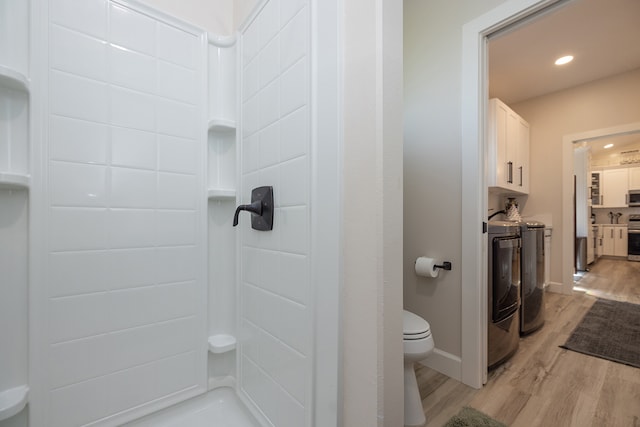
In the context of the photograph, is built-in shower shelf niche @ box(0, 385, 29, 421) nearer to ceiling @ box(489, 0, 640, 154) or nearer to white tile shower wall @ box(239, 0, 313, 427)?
white tile shower wall @ box(239, 0, 313, 427)

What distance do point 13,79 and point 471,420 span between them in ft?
7.72

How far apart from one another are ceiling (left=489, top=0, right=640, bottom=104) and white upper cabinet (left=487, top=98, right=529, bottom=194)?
47cm

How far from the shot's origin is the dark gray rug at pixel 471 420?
1.26 metres

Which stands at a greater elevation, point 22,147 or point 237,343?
point 22,147

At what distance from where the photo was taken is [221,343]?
1.27m

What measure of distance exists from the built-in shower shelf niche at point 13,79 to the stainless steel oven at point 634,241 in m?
9.71

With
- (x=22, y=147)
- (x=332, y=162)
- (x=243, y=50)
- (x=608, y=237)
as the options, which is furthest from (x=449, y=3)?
(x=608, y=237)

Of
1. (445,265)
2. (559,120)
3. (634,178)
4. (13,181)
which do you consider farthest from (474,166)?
(634,178)

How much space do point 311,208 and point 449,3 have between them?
1843mm

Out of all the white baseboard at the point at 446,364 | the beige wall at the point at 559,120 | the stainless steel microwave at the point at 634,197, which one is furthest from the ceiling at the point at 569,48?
the stainless steel microwave at the point at 634,197

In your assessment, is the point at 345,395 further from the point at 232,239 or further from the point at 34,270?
the point at 34,270

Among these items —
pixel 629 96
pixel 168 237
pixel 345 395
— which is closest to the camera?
pixel 345 395

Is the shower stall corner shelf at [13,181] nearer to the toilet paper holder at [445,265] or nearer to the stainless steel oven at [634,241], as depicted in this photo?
the toilet paper holder at [445,265]

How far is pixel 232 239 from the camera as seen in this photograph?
136 centimetres
